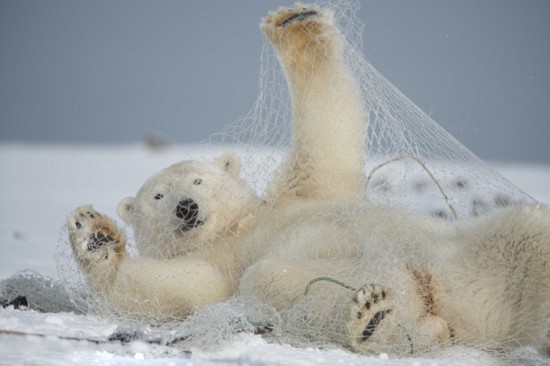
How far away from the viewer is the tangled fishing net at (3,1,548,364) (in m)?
2.55

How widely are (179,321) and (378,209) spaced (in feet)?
2.88

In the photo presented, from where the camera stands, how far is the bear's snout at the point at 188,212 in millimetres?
3236

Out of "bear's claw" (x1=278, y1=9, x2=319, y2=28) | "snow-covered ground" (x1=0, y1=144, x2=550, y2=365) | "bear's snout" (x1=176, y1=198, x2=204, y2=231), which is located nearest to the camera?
"snow-covered ground" (x1=0, y1=144, x2=550, y2=365)

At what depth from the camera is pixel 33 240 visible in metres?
5.11

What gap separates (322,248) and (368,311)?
667 millimetres

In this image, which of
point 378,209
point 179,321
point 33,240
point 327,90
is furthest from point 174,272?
point 33,240

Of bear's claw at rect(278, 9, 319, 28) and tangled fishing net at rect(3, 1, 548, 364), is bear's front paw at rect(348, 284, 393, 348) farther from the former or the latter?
bear's claw at rect(278, 9, 319, 28)

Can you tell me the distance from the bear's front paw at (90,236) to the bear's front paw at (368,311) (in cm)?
115

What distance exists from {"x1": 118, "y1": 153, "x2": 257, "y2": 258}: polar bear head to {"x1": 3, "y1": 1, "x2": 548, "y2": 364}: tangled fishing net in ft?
0.07

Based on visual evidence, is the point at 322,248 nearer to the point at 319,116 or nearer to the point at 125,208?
the point at 319,116

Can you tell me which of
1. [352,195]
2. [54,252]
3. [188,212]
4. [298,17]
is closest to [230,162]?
[188,212]

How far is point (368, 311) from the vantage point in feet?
7.73

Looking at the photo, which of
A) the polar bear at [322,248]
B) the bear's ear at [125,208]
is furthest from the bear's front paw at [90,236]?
the bear's ear at [125,208]

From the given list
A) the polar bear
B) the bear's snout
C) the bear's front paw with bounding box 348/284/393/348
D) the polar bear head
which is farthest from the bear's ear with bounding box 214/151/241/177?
the bear's front paw with bounding box 348/284/393/348
